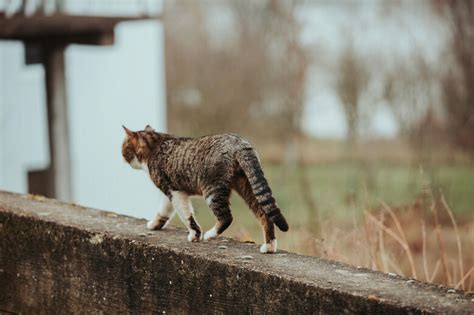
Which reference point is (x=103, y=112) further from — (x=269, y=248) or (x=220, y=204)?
(x=269, y=248)

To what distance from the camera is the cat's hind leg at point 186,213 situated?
3723 mm

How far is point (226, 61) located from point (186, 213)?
1527 cm

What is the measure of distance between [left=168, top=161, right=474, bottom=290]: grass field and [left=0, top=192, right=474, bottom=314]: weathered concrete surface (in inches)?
34.6

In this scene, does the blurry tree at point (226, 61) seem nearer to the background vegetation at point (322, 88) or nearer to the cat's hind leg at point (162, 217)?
the background vegetation at point (322, 88)

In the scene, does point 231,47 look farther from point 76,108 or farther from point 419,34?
point 76,108

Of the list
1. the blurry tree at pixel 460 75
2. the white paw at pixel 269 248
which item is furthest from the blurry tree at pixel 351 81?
the white paw at pixel 269 248

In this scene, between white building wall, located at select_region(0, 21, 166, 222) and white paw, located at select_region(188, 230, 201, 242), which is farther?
white building wall, located at select_region(0, 21, 166, 222)

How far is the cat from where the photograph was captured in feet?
11.5

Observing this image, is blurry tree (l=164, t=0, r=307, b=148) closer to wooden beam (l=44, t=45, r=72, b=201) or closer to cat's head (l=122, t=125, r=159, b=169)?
wooden beam (l=44, t=45, r=72, b=201)

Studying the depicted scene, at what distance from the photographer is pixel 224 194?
3646 millimetres

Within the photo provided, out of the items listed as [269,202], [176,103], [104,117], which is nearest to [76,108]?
[104,117]

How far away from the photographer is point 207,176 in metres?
3.66

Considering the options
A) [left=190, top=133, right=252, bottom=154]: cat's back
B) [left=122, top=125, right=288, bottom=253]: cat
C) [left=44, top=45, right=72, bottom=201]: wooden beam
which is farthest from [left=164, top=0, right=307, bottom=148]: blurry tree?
[left=190, top=133, right=252, bottom=154]: cat's back

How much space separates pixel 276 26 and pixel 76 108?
7658 mm
